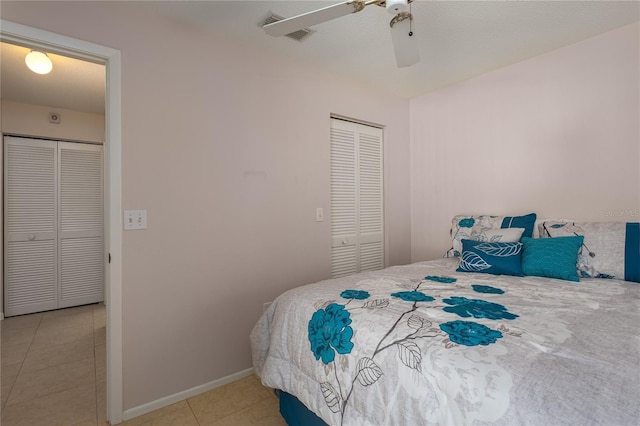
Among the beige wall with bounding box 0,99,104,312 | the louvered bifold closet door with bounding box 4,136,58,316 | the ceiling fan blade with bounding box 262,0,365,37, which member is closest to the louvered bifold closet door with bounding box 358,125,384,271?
the ceiling fan blade with bounding box 262,0,365,37

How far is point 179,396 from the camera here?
6.23 ft

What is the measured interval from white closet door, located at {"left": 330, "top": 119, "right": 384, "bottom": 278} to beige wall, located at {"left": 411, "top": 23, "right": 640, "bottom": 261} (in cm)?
50

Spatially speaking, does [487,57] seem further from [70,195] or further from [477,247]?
[70,195]

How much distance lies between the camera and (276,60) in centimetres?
235

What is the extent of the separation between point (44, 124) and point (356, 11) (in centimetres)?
390

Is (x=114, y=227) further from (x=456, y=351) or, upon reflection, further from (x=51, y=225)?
(x=51, y=225)

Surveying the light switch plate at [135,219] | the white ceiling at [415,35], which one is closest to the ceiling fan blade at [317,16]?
the white ceiling at [415,35]

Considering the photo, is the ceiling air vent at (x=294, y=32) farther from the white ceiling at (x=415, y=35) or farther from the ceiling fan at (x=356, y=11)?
the ceiling fan at (x=356, y=11)

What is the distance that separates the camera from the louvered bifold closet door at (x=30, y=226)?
336 centimetres

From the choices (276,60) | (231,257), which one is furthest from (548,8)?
(231,257)

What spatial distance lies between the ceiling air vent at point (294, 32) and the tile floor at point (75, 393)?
90.2 inches

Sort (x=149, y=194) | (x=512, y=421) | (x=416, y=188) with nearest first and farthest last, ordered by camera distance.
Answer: (x=512, y=421) < (x=149, y=194) < (x=416, y=188)

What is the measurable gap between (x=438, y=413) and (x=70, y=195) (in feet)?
14.6

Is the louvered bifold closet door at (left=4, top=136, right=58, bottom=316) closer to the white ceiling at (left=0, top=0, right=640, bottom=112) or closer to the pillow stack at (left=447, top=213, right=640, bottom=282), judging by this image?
the white ceiling at (left=0, top=0, right=640, bottom=112)
